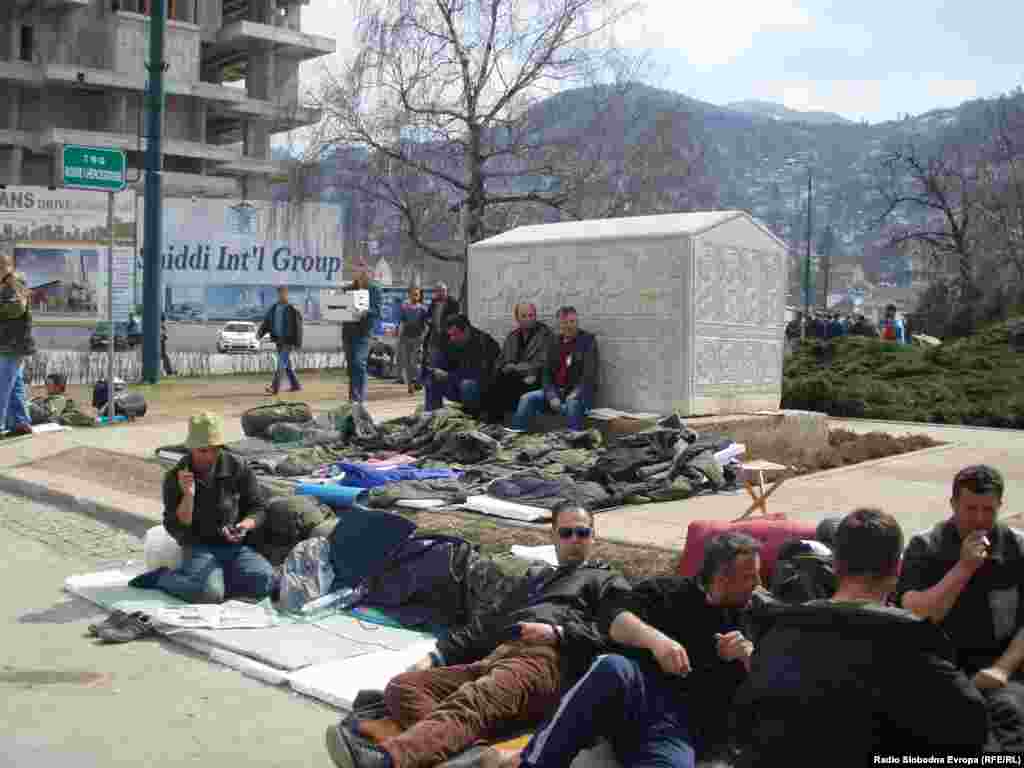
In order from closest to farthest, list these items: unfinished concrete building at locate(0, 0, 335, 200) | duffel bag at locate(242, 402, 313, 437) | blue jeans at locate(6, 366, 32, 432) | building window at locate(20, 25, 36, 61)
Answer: duffel bag at locate(242, 402, 313, 437) → blue jeans at locate(6, 366, 32, 432) → unfinished concrete building at locate(0, 0, 335, 200) → building window at locate(20, 25, 36, 61)

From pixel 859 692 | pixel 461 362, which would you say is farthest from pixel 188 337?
pixel 859 692

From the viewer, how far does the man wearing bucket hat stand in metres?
7.25

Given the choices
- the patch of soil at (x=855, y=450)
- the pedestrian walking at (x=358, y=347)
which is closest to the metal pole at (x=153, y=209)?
the pedestrian walking at (x=358, y=347)

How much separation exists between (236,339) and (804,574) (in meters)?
39.8

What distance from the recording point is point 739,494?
905 centimetres

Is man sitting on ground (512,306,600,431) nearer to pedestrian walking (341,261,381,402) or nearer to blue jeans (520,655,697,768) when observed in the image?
pedestrian walking (341,261,381,402)

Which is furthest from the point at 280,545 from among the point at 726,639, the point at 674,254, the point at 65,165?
the point at 65,165

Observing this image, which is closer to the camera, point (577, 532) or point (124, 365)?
point (577, 532)

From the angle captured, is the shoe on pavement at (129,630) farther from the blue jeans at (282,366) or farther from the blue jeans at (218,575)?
the blue jeans at (282,366)

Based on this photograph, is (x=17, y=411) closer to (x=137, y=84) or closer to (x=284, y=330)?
(x=284, y=330)

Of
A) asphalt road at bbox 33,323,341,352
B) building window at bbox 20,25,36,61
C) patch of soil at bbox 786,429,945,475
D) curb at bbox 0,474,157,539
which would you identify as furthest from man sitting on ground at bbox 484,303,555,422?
building window at bbox 20,25,36,61

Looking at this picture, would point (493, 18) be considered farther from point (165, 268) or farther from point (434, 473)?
point (165, 268)

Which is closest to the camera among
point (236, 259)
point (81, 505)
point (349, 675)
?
point (349, 675)

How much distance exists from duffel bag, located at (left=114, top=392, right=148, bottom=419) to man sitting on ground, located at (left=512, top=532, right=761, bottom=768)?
11708mm
